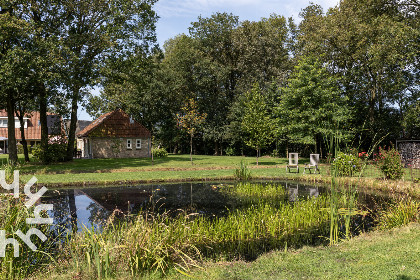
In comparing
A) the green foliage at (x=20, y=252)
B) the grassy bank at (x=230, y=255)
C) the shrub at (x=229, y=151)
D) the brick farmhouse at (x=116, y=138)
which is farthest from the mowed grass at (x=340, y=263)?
the shrub at (x=229, y=151)

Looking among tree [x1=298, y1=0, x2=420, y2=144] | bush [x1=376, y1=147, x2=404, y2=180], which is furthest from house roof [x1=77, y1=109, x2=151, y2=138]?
bush [x1=376, y1=147, x2=404, y2=180]

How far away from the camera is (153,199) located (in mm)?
12227

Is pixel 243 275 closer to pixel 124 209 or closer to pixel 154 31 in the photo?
pixel 124 209

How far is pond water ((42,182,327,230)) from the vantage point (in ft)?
32.0

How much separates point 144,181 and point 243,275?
12.3 meters

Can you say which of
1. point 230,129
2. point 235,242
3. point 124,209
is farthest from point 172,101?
point 235,242

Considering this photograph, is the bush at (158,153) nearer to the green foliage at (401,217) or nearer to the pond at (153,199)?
the pond at (153,199)

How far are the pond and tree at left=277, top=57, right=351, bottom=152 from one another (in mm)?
12641

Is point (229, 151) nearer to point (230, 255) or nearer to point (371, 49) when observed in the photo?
point (371, 49)

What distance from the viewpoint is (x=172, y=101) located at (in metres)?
43.9

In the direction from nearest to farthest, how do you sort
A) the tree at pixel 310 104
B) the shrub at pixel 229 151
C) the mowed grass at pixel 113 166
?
the mowed grass at pixel 113 166 → the tree at pixel 310 104 → the shrub at pixel 229 151

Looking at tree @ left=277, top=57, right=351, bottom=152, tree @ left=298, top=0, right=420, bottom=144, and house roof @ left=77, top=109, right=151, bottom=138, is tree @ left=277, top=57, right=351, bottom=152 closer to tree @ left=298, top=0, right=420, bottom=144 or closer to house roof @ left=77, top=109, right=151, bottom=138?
tree @ left=298, top=0, right=420, bottom=144

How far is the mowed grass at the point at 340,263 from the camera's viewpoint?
4.88 m

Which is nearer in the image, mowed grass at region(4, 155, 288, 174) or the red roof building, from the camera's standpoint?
mowed grass at region(4, 155, 288, 174)
